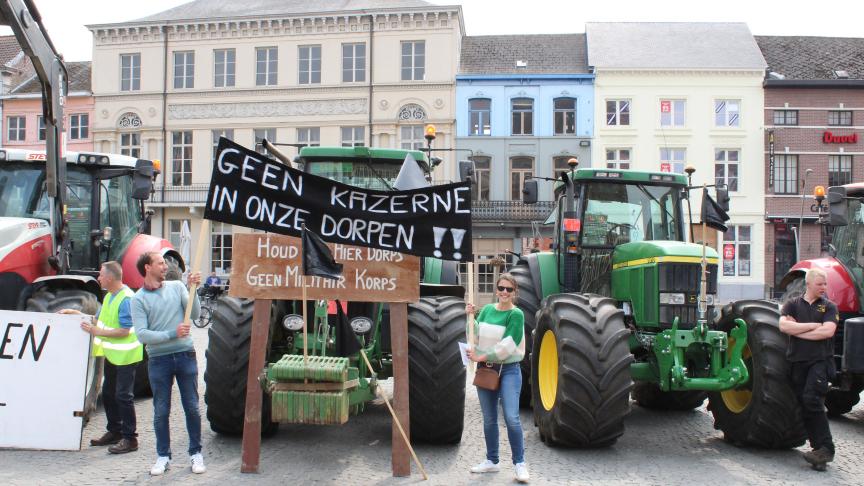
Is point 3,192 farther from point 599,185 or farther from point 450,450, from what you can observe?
point 599,185

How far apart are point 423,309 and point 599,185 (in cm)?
293

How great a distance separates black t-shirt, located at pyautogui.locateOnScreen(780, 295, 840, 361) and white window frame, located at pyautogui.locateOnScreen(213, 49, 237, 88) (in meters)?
28.7

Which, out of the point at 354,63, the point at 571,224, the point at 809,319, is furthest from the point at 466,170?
the point at 354,63

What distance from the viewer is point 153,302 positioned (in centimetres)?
612

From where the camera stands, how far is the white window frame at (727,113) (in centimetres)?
2972

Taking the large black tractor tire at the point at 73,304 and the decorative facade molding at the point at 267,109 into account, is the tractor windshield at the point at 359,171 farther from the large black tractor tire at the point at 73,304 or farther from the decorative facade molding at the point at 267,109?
the decorative facade molding at the point at 267,109

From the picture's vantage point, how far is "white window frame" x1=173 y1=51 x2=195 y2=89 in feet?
107

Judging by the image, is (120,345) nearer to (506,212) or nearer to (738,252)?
(506,212)

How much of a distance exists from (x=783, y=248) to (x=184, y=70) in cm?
2464

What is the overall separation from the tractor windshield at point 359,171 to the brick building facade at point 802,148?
24.5 meters

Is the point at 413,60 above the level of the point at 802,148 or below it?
above

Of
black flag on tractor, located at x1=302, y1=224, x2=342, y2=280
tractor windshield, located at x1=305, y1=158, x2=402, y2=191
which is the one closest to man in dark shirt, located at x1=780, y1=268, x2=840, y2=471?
black flag on tractor, located at x1=302, y1=224, x2=342, y2=280

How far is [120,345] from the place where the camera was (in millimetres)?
6617

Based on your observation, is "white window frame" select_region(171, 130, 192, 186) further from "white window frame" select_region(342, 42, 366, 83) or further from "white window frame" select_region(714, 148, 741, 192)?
"white window frame" select_region(714, 148, 741, 192)
